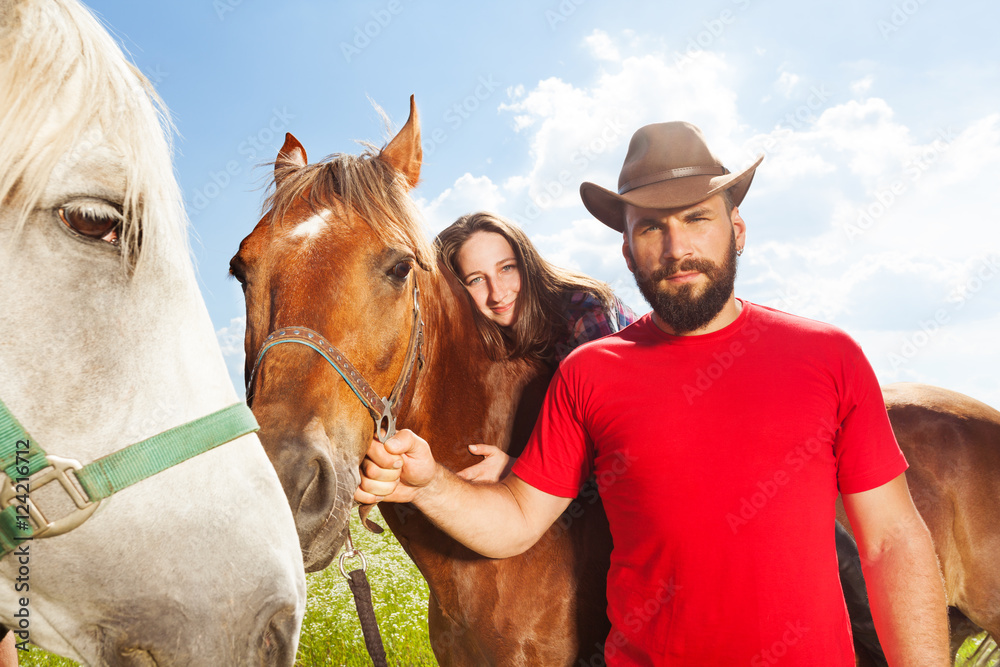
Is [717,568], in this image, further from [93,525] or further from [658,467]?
[93,525]

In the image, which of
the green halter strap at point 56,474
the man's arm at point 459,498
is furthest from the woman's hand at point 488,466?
the green halter strap at point 56,474

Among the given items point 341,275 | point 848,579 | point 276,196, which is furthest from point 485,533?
point 848,579

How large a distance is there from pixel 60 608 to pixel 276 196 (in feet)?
5.39

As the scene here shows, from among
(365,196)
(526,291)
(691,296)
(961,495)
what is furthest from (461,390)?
(961,495)

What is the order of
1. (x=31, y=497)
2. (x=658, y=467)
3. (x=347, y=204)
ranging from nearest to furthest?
(x=31, y=497) → (x=658, y=467) → (x=347, y=204)

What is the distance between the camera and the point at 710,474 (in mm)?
1882

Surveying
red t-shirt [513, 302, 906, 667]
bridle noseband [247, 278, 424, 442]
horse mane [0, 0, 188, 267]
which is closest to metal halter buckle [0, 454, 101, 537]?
horse mane [0, 0, 188, 267]

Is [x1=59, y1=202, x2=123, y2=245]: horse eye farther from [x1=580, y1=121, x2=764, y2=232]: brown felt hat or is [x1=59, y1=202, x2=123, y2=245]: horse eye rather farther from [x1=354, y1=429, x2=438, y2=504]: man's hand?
[x1=580, y1=121, x2=764, y2=232]: brown felt hat

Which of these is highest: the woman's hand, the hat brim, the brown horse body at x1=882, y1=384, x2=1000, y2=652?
the hat brim

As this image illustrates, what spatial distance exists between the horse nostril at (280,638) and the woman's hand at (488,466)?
1059mm

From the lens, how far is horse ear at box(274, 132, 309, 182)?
2.88 metres

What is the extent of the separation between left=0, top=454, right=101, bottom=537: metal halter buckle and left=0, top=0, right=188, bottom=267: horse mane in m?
0.45

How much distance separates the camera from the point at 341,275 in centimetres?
204

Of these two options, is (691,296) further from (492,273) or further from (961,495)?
(961,495)
